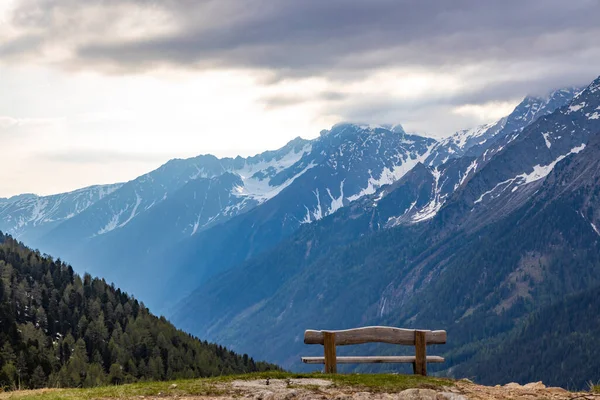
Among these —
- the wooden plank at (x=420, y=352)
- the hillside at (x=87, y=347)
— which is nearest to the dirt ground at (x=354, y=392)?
the wooden plank at (x=420, y=352)

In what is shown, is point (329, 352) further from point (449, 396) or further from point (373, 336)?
point (449, 396)

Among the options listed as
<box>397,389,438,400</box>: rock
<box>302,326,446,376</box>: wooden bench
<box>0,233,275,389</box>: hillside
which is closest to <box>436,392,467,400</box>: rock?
<box>397,389,438,400</box>: rock

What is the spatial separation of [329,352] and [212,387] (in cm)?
635

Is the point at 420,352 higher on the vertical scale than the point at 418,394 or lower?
higher

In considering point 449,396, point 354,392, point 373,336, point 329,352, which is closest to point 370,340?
point 373,336

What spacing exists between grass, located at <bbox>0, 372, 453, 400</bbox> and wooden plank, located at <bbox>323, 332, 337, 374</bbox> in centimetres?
129

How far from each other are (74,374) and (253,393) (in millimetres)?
127003

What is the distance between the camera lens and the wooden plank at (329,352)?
119 feet

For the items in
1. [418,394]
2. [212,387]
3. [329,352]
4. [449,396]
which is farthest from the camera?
[329,352]

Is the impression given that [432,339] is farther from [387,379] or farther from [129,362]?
[129,362]

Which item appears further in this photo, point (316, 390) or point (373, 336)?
point (373, 336)

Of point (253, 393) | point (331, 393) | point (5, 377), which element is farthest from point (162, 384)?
point (5, 377)

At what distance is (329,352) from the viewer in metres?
36.6

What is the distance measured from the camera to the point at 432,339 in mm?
37250
